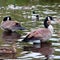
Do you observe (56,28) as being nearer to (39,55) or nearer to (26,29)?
(26,29)

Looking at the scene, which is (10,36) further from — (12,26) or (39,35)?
(39,35)

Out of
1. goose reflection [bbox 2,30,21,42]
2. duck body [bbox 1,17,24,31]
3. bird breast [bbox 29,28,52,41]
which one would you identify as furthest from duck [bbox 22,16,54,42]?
duck body [bbox 1,17,24,31]

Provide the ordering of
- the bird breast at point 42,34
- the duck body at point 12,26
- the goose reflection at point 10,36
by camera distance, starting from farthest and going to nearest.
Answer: the duck body at point 12,26, the goose reflection at point 10,36, the bird breast at point 42,34

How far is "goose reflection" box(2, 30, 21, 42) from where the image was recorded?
17384mm

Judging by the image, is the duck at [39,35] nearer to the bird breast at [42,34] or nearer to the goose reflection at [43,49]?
the bird breast at [42,34]

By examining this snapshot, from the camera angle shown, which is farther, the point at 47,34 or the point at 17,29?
the point at 17,29

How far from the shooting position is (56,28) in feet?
66.0

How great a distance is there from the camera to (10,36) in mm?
18609

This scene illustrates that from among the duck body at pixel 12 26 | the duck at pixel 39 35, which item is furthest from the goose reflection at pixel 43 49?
the duck body at pixel 12 26

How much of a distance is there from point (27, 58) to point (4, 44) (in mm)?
2695

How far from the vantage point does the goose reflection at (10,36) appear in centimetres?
1738

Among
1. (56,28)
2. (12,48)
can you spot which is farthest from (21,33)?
(12,48)

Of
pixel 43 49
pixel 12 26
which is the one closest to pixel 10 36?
pixel 12 26

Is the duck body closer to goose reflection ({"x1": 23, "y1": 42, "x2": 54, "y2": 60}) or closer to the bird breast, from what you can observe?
the bird breast
